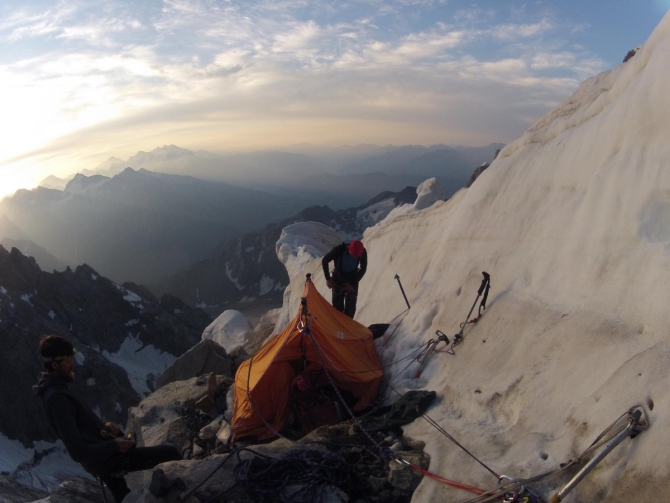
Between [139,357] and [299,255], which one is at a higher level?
[299,255]

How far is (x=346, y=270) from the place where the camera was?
432 inches

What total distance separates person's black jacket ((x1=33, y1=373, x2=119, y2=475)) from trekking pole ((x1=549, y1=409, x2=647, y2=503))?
4098 millimetres

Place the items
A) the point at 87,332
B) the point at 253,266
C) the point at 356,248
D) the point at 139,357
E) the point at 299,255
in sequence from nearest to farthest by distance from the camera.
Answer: the point at 356,248 < the point at 299,255 < the point at 87,332 < the point at 139,357 < the point at 253,266

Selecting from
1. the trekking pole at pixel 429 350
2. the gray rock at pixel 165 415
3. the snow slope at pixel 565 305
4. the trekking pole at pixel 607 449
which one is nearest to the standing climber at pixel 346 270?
the snow slope at pixel 565 305

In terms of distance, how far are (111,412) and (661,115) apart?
65.7m

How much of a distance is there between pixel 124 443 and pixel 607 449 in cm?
442

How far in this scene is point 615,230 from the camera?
6352mm

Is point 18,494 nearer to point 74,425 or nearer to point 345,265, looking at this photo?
point 345,265

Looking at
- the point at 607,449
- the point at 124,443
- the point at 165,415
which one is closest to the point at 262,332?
the point at 165,415

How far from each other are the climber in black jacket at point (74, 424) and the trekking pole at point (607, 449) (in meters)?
4.06

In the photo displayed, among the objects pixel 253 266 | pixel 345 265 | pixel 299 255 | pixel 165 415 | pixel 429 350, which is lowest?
pixel 253 266

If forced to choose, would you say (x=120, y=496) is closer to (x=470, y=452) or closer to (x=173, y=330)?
(x=470, y=452)

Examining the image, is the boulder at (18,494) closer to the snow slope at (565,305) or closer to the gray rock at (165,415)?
the gray rock at (165,415)

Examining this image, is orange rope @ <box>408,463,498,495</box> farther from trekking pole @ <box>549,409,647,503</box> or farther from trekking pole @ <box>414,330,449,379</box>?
trekking pole @ <box>414,330,449,379</box>
